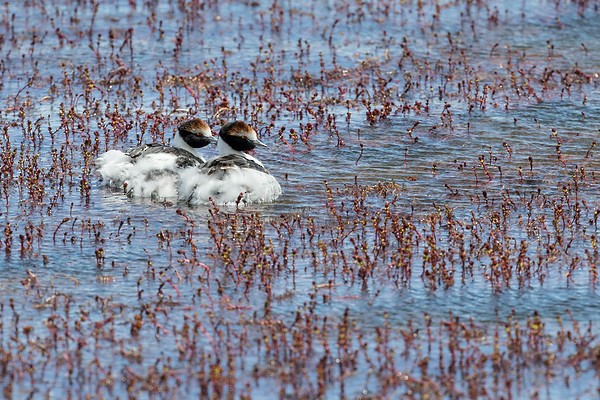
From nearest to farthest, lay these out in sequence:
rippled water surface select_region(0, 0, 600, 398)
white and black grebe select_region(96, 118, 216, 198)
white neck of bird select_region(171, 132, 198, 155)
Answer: rippled water surface select_region(0, 0, 600, 398) < white and black grebe select_region(96, 118, 216, 198) < white neck of bird select_region(171, 132, 198, 155)

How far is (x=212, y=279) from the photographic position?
951 cm

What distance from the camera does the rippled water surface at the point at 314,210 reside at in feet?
26.0

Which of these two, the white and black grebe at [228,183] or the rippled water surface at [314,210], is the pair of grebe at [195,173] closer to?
the white and black grebe at [228,183]

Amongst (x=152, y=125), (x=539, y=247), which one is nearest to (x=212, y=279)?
(x=539, y=247)

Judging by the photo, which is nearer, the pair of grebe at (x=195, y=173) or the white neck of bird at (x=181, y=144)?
the pair of grebe at (x=195, y=173)

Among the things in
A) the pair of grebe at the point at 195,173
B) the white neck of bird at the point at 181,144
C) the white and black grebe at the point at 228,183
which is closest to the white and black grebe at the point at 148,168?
the pair of grebe at the point at 195,173

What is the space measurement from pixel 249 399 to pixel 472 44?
12631 millimetres

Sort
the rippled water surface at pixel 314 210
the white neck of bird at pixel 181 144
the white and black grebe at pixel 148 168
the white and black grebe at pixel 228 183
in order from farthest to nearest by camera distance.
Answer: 1. the white neck of bird at pixel 181 144
2. the white and black grebe at pixel 148 168
3. the white and black grebe at pixel 228 183
4. the rippled water surface at pixel 314 210

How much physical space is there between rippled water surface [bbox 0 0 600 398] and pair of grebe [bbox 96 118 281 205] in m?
0.15

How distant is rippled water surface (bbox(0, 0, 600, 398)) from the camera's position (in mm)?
7910

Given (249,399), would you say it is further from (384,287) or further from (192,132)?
(192,132)

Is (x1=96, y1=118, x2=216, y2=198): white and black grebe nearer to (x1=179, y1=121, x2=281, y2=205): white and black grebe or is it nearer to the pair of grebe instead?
the pair of grebe

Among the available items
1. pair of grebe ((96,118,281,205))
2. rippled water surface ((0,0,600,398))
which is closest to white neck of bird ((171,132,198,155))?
pair of grebe ((96,118,281,205))

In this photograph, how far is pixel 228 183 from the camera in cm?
1163
